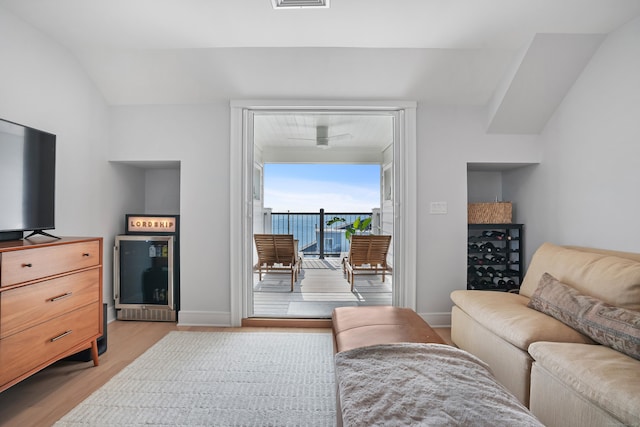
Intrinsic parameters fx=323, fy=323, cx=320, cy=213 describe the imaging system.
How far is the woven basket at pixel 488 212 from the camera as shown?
3352 millimetres

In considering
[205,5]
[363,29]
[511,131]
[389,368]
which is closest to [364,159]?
[511,131]

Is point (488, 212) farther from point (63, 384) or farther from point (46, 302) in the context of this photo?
point (63, 384)

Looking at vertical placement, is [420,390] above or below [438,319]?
above

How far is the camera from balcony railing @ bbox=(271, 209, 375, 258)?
714 centimetres

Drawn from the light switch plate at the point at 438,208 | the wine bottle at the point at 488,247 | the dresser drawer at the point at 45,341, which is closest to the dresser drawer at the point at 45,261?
the dresser drawer at the point at 45,341

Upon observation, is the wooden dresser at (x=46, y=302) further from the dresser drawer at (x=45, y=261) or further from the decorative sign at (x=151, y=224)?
the decorative sign at (x=151, y=224)

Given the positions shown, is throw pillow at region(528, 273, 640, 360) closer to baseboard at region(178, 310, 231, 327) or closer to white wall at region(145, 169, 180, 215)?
baseboard at region(178, 310, 231, 327)

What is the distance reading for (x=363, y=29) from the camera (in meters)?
2.46

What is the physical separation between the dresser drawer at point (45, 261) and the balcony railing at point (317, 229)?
16.2 feet

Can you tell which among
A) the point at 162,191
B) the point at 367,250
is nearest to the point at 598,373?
the point at 367,250

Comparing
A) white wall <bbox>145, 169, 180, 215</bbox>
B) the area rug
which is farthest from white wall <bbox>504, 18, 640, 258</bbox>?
white wall <bbox>145, 169, 180, 215</bbox>

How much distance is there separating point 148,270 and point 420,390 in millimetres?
3072

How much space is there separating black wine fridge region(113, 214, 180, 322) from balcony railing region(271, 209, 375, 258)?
3846 mm

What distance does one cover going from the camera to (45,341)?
6.23ft
